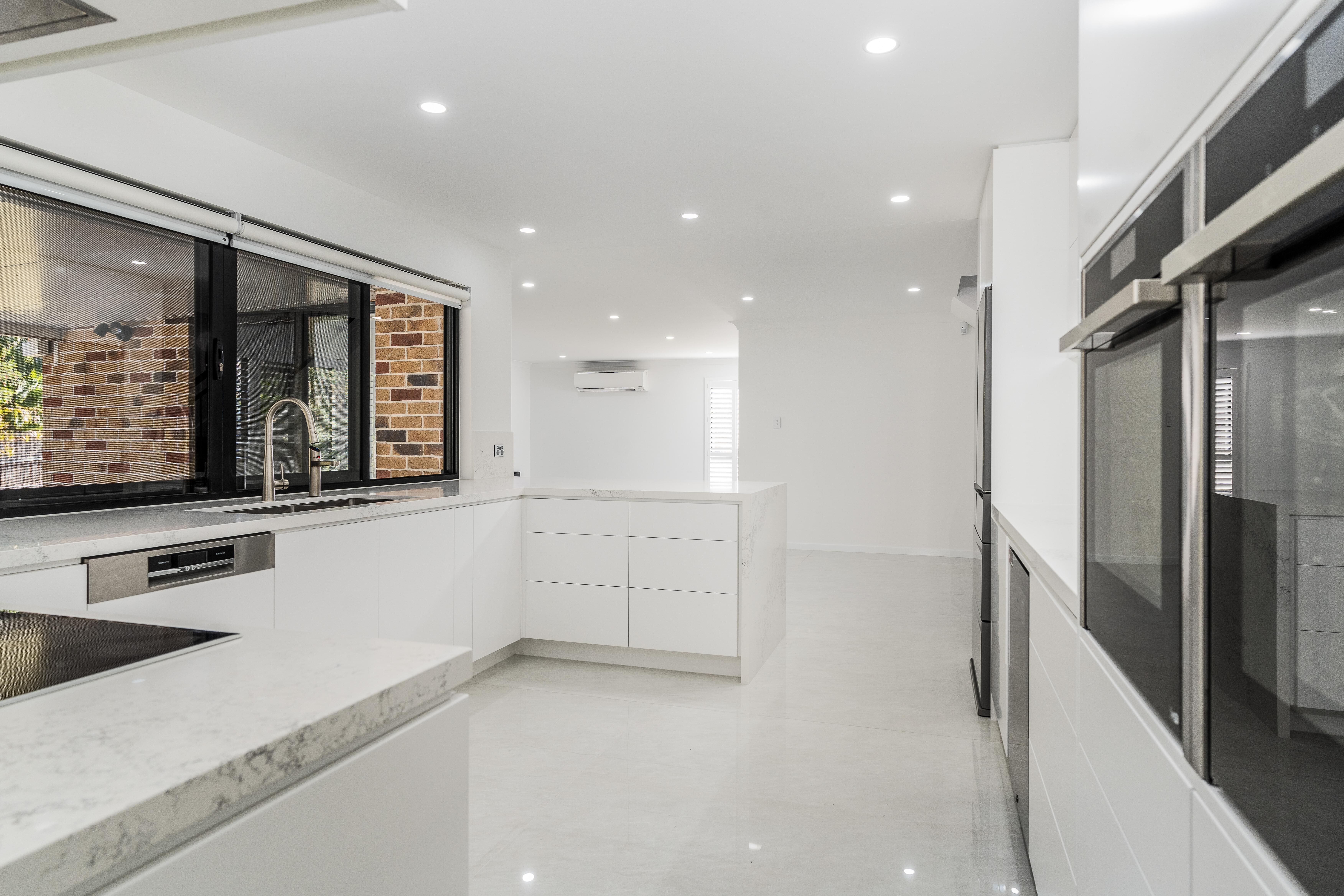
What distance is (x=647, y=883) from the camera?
6.35ft

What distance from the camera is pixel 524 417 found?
39.4 feet

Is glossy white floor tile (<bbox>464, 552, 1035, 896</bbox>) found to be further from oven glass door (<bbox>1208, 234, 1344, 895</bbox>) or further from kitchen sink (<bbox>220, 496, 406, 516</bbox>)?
oven glass door (<bbox>1208, 234, 1344, 895</bbox>)

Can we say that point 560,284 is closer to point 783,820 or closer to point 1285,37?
point 783,820

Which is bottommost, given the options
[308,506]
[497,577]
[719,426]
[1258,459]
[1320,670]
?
[497,577]

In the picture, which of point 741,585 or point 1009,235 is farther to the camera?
point 741,585

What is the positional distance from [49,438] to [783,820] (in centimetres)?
256

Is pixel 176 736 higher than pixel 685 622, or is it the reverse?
pixel 176 736

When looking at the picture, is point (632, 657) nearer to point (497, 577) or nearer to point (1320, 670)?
point (497, 577)

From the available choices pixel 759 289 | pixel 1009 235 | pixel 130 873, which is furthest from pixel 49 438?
pixel 759 289

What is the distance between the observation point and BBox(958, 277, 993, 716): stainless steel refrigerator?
3.12m

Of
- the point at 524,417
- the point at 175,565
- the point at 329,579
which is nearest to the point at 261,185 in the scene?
the point at 329,579

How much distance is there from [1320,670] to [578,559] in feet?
11.4

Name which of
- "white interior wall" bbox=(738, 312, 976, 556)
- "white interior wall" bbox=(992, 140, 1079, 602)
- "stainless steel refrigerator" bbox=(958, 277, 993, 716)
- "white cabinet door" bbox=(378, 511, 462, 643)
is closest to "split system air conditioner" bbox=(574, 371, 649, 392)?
"white interior wall" bbox=(738, 312, 976, 556)

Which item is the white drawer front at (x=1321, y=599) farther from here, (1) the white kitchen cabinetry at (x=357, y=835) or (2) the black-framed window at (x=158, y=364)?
(2) the black-framed window at (x=158, y=364)
